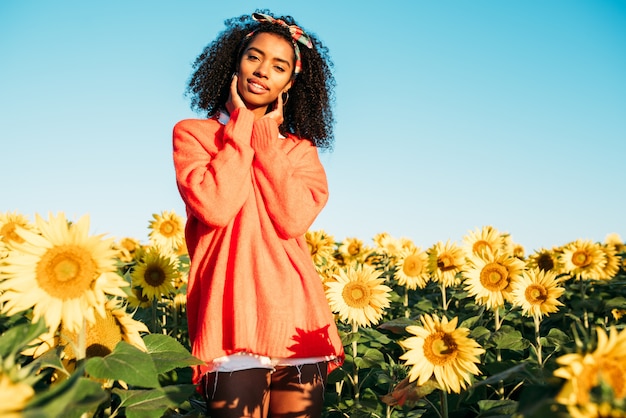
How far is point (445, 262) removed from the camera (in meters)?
5.98

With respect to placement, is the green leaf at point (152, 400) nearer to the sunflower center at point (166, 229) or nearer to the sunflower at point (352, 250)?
the sunflower center at point (166, 229)

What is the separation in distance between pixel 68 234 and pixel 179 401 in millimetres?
680

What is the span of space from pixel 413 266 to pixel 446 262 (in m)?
0.66

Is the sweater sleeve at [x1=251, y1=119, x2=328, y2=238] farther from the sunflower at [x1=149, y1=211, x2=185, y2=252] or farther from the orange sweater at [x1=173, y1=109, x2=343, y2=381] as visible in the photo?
the sunflower at [x1=149, y1=211, x2=185, y2=252]

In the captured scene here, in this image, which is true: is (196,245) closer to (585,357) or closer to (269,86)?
(269,86)

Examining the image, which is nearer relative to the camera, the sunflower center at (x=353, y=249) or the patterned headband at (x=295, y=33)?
the patterned headband at (x=295, y=33)

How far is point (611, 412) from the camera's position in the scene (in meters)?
1.04

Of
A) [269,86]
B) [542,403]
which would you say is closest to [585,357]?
[542,403]

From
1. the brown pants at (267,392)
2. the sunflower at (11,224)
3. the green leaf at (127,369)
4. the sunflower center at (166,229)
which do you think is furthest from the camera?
the sunflower center at (166,229)

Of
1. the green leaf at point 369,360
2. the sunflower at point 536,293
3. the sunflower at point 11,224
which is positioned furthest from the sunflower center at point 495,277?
the sunflower at point 11,224

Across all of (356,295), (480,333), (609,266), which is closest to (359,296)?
(356,295)

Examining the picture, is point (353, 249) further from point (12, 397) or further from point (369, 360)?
point (12, 397)

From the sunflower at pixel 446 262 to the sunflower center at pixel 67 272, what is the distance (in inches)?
187

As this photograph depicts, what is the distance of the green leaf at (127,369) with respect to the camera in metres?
1.66
